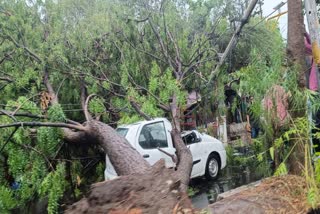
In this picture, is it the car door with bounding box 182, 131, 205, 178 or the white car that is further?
the car door with bounding box 182, 131, 205, 178

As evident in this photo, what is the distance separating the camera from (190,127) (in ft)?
29.8

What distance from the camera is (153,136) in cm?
759

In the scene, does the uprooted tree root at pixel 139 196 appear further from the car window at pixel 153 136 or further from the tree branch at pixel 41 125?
the car window at pixel 153 136

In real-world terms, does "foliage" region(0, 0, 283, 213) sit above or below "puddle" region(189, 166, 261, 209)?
above

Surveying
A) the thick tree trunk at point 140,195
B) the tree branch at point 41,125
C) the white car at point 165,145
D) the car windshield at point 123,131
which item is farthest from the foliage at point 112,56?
the thick tree trunk at point 140,195

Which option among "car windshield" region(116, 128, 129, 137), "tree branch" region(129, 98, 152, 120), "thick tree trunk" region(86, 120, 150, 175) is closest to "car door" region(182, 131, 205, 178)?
"car windshield" region(116, 128, 129, 137)

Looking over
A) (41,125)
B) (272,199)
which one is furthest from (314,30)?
(41,125)

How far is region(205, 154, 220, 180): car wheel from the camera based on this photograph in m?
8.88

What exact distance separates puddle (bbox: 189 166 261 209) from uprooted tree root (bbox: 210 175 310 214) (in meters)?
3.20

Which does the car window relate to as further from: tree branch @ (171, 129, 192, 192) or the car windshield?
tree branch @ (171, 129, 192, 192)

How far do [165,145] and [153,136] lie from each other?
0.34 m

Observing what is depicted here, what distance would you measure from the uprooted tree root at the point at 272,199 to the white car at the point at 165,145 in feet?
9.81

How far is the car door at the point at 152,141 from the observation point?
23.9 ft

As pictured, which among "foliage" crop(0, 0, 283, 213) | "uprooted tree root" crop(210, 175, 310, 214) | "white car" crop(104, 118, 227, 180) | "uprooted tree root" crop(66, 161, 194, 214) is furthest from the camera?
"white car" crop(104, 118, 227, 180)
